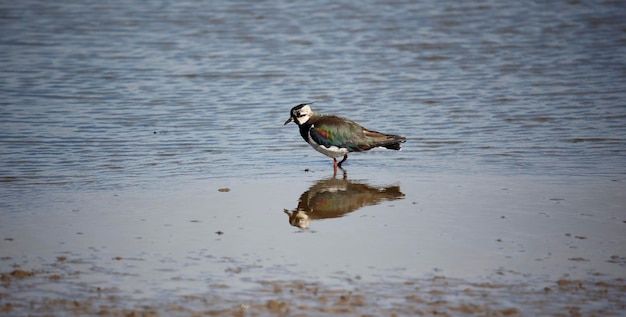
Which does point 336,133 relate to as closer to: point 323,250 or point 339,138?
point 339,138

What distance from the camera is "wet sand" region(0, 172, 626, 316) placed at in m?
6.66

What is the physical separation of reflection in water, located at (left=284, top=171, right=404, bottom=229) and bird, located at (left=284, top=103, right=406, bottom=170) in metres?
0.77

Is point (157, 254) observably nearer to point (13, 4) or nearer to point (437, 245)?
point (437, 245)

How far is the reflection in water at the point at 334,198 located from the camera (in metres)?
9.28

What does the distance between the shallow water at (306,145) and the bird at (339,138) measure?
0.33 m

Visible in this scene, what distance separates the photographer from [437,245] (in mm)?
8117

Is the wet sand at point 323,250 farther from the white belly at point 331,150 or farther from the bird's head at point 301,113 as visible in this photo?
the bird's head at point 301,113

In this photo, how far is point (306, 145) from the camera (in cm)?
1363

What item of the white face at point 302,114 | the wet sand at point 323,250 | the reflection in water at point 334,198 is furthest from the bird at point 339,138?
the wet sand at point 323,250

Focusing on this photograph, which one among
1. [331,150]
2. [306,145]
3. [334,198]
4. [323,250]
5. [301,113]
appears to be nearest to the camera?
[323,250]

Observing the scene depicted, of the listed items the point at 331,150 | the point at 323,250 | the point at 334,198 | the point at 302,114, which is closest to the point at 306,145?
the point at 302,114

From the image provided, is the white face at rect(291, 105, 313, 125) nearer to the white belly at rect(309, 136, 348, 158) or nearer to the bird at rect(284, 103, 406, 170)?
the bird at rect(284, 103, 406, 170)

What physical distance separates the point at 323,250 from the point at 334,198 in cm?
220

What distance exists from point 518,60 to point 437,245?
487 inches
